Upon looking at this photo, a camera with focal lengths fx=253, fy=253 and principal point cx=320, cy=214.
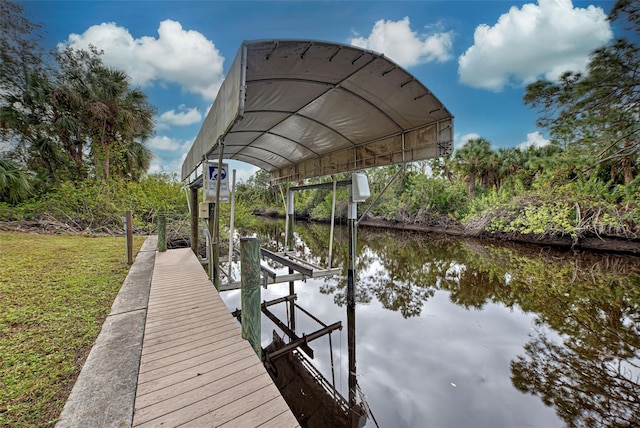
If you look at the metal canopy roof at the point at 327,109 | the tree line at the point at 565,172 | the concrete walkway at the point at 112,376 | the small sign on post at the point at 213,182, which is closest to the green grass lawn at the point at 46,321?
the concrete walkway at the point at 112,376

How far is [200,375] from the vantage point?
1967 millimetres

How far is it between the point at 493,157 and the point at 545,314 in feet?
47.1

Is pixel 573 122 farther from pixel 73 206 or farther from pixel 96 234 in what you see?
pixel 73 206

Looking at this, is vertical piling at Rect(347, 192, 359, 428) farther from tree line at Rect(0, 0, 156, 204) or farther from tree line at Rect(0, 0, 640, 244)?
tree line at Rect(0, 0, 156, 204)

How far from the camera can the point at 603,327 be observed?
3.78m

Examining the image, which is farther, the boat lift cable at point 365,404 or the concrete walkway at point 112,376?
the boat lift cable at point 365,404

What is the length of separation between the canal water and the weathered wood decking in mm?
1243

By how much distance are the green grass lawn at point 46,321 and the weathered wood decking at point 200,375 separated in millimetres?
521

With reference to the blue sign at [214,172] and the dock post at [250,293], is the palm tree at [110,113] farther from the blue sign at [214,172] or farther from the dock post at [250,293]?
the dock post at [250,293]

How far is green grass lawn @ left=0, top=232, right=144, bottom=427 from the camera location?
1.74 m

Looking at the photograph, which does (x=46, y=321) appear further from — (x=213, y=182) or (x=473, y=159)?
(x=473, y=159)

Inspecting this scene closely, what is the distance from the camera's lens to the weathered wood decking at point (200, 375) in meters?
1.59

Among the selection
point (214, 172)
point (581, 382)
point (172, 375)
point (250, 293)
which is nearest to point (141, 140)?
point (214, 172)

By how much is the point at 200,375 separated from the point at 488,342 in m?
3.81
